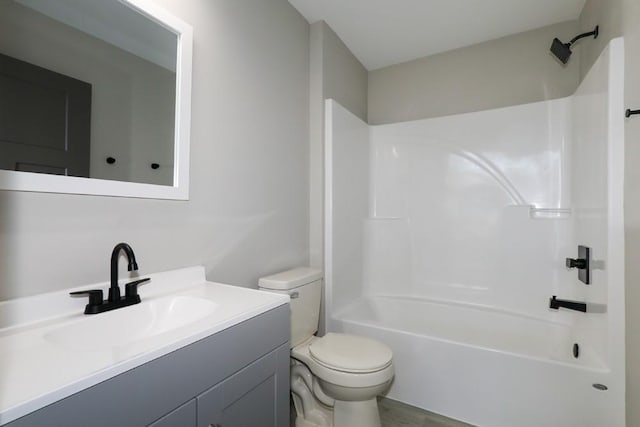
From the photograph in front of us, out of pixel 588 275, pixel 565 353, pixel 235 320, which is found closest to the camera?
pixel 235 320

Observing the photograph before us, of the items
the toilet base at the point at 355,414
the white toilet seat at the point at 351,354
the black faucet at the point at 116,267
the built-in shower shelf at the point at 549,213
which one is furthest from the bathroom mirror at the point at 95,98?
the built-in shower shelf at the point at 549,213

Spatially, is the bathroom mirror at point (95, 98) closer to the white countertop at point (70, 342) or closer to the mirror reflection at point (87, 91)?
the mirror reflection at point (87, 91)

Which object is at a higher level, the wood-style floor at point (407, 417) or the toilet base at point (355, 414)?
the toilet base at point (355, 414)

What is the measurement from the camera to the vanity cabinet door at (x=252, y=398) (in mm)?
860

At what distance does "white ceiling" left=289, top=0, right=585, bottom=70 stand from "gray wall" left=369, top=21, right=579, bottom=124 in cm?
9

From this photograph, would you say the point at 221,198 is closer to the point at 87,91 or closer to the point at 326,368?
the point at 87,91

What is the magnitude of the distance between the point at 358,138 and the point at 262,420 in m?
2.18

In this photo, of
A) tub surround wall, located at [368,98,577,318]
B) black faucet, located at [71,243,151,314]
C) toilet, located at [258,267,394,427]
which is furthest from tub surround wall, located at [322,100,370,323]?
black faucet, located at [71,243,151,314]

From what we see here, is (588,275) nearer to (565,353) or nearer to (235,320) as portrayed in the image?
(565,353)

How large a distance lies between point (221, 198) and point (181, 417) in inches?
37.3

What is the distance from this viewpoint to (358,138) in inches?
104

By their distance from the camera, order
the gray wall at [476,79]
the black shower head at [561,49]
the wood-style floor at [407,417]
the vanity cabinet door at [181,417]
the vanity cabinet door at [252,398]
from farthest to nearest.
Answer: the gray wall at [476,79], the black shower head at [561,49], the wood-style floor at [407,417], the vanity cabinet door at [252,398], the vanity cabinet door at [181,417]

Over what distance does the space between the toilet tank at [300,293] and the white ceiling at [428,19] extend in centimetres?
180

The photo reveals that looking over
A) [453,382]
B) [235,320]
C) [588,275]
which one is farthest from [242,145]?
[588,275]
